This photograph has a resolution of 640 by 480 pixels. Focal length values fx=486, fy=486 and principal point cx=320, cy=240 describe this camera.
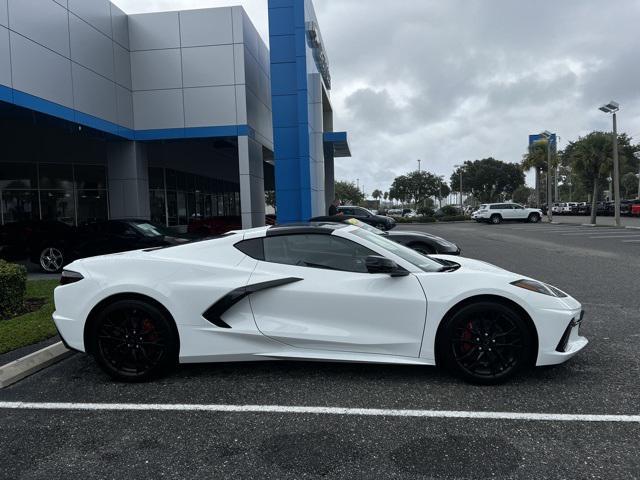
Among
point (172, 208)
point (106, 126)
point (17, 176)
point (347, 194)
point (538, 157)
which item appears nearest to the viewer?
point (106, 126)

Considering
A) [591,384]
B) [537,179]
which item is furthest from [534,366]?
[537,179]

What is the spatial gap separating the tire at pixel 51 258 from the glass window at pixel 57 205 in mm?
8435

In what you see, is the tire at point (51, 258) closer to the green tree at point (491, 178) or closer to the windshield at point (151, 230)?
the windshield at point (151, 230)

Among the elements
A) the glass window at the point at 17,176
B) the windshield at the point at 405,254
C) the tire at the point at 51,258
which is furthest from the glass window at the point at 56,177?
the windshield at the point at 405,254

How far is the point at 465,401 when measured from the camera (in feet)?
11.9

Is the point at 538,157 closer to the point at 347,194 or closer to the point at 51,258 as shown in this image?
the point at 347,194

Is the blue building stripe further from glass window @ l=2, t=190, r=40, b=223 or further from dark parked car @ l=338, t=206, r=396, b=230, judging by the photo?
dark parked car @ l=338, t=206, r=396, b=230

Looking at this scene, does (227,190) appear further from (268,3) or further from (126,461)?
(126,461)

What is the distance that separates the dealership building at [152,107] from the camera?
47.0 ft

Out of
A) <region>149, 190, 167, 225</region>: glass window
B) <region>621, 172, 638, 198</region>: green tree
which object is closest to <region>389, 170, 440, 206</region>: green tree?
<region>621, 172, 638, 198</region>: green tree

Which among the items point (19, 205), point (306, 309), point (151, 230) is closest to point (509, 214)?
point (151, 230)

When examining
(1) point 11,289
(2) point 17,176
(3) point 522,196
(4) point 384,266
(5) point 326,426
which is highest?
(3) point 522,196

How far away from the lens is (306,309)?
13.2 feet

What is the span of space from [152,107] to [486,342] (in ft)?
52.3
